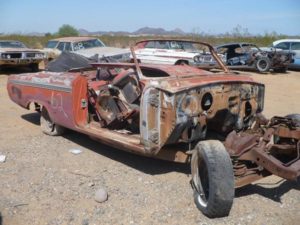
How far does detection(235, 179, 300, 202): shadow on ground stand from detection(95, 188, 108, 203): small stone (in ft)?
4.66

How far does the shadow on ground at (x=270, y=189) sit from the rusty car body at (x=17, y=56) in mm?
12546

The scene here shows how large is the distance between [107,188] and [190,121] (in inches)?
47.6

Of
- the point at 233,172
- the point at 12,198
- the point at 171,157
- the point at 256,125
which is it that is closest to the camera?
the point at 233,172

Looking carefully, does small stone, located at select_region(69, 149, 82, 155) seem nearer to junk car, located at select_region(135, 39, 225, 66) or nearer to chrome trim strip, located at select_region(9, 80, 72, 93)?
chrome trim strip, located at select_region(9, 80, 72, 93)

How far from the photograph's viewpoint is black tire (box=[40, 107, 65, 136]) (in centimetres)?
652

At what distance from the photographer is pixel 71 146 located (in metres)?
6.11

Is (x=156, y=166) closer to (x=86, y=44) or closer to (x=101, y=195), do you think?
(x=101, y=195)

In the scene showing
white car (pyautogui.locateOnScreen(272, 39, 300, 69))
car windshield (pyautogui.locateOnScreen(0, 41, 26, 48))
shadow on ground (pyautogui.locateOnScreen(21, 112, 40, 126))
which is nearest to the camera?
shadow on ground (pyautogui.locateOnScreen(21, 112, 40, 126))

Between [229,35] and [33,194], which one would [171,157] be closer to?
[33,194]

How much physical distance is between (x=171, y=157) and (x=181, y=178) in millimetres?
327

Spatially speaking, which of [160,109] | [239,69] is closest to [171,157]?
[160,109]

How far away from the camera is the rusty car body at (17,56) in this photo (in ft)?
49.2

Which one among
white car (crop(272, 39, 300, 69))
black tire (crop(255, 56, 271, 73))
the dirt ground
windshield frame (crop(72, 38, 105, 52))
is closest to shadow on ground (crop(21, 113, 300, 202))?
the dirt ground

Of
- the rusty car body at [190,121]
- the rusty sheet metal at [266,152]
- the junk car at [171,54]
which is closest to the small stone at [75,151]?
the rusty car body at [190,121]
